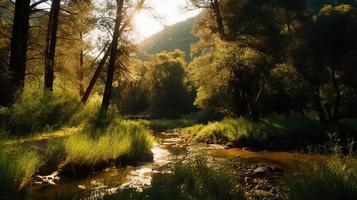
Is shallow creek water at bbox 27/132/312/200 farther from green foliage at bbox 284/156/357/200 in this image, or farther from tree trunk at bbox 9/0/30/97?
tree trunk at bbox 9/0/30/97

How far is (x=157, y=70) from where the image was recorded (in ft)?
211

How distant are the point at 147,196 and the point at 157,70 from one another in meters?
58.4

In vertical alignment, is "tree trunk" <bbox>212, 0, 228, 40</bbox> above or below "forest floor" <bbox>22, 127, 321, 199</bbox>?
above

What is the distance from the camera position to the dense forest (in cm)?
777

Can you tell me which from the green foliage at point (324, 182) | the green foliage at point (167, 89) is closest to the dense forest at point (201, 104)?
the green foliage at point (324, 182)

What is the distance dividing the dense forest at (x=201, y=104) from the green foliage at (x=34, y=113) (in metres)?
0.07

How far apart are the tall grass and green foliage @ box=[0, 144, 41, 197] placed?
613 inches

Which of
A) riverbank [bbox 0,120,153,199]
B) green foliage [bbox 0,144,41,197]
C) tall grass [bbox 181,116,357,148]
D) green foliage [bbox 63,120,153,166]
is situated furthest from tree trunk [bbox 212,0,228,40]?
green foliage [bbox 0,144,41,197]

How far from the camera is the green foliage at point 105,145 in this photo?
440 inches

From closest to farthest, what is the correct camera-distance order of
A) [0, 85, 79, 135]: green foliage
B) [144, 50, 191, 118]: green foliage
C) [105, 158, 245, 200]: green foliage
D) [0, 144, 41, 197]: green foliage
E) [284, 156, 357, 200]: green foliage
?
[0, 144, 41, 197]: green foliage, [284, 156, 357, 200]: green foliage, [105, 158, 245, 200]: green foliage, [0, 85, 79, 135]: green foliage, [144, 50, 191, 118]: green foliage

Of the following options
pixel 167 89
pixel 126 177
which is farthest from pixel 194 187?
pixel 167 89

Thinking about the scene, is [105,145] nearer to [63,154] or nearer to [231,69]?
[63,154]

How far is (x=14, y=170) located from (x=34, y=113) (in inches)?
273

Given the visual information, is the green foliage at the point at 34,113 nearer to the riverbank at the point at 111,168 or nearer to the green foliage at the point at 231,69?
the riverbank at the point at 111,168
